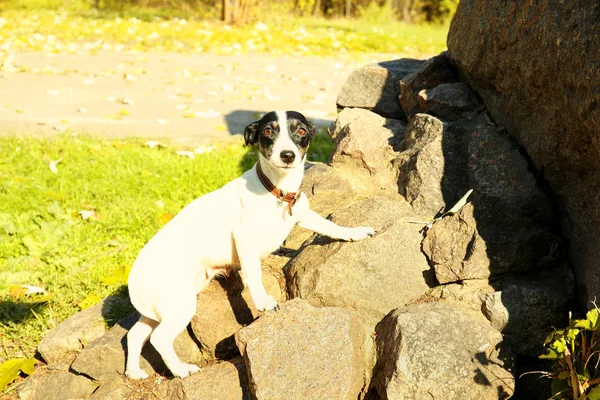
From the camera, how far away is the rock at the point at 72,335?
3.76 meters

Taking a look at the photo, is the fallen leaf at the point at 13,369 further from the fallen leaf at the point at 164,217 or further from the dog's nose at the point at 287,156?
the dog's nose at the point at 287,156

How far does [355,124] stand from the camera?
4816mm

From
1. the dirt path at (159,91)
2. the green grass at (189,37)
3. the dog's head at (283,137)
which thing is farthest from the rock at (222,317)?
the green grass at (189,37)

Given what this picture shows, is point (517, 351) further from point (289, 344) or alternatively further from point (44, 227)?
point (44, 227)

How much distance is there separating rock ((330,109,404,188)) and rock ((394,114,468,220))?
0.90ft

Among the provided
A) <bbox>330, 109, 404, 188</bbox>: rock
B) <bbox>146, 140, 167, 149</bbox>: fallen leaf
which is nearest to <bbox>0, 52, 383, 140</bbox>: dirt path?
<bbox>146, 140, 167, 149</bbox>: fallen leaf

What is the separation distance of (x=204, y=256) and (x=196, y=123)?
4.85 meters

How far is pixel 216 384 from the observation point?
3094 mm

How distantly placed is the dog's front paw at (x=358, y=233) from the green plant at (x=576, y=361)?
127cm

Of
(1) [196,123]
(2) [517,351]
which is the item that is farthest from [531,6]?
(1) [196,123]

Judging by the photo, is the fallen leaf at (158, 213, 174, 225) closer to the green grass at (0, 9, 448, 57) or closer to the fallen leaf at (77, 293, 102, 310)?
the fallen leaf at (77, 293, 102, 310)

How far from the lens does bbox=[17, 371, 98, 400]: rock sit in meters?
3.45

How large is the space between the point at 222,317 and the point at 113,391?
2.35 ft

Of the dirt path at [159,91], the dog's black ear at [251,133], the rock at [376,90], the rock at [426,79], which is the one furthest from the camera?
the dirt path at [159,91]
